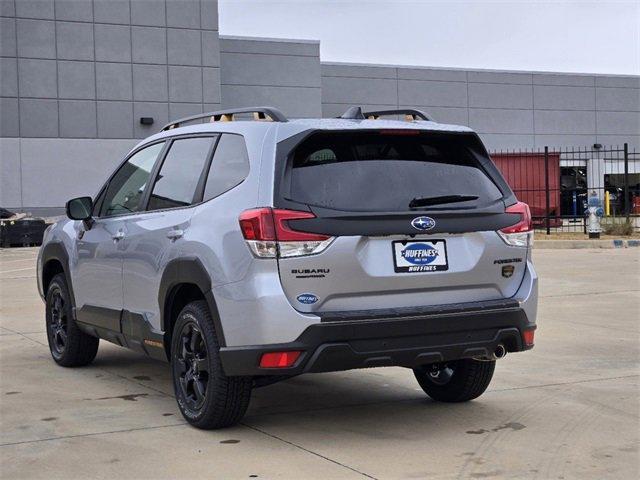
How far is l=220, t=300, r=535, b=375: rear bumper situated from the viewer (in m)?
5.45

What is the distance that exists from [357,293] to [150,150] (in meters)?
2.47

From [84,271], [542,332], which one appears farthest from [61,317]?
[542,332]

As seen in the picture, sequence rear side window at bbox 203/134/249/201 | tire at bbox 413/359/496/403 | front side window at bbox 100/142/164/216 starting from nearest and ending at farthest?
rear side window at bbox 203/134/249/201, tire at bbox 413/359/496/403, front side window at bbox 100/142/164/216

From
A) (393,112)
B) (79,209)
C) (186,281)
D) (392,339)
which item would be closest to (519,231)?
(392,339)

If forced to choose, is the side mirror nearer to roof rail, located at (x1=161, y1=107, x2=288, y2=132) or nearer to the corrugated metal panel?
roof rail, located at (x1=161, y1=107, x2=288, y2=132)

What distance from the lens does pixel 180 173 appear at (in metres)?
6.68

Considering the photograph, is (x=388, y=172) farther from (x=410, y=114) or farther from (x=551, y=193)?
(x=551, y=193)

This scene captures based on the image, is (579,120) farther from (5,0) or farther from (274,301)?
(274,301)

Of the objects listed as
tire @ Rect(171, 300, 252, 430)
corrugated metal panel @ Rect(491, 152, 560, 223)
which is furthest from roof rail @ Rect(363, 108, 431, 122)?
corrugated metal panel @ Rect(491, 152, 560, 223)

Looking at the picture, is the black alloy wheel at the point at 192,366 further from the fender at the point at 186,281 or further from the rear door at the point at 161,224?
the rear door at the point at 161,224

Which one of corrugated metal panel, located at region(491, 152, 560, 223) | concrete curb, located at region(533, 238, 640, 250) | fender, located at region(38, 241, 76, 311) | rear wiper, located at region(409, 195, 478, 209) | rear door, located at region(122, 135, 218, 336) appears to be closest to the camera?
rear wiper, located at region(409, 195, 478, 209)

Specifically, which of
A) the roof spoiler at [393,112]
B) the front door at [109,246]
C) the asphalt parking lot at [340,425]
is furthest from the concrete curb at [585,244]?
the roof spoiler at [393,112]

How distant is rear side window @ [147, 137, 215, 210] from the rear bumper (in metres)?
1.27

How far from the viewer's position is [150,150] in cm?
735
